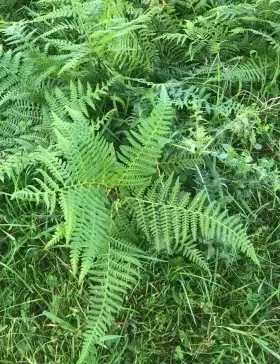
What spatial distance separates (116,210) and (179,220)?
26 centimetres

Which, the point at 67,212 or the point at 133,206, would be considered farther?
the point at 133,206

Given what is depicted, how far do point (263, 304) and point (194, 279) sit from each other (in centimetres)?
30

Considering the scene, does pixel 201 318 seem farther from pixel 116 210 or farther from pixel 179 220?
pixel 116 210

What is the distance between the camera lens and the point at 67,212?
210 cm

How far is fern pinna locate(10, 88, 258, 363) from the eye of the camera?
2.18 metres

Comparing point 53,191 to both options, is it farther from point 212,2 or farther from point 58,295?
point 212,2

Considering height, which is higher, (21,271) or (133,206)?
(133,206)

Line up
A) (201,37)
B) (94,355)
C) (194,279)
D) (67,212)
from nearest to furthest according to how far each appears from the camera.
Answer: (67,212) → (94,355) → (194,279) → (201,37)

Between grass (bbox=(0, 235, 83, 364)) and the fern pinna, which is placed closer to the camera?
the fern pinna

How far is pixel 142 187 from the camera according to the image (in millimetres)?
2330

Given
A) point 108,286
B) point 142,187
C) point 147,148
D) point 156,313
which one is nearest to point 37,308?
point 108,286

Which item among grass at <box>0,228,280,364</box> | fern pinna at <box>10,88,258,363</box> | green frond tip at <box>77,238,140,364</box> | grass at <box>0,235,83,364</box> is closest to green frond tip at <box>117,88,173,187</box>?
fern pinna at <box>10,88,258,363</box>

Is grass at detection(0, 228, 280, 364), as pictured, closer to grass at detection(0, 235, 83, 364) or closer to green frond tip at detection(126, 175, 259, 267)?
grass at detection(0, 235, 83, 364)

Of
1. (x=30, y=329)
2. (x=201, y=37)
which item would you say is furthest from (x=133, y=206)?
(x=201, y=37)
